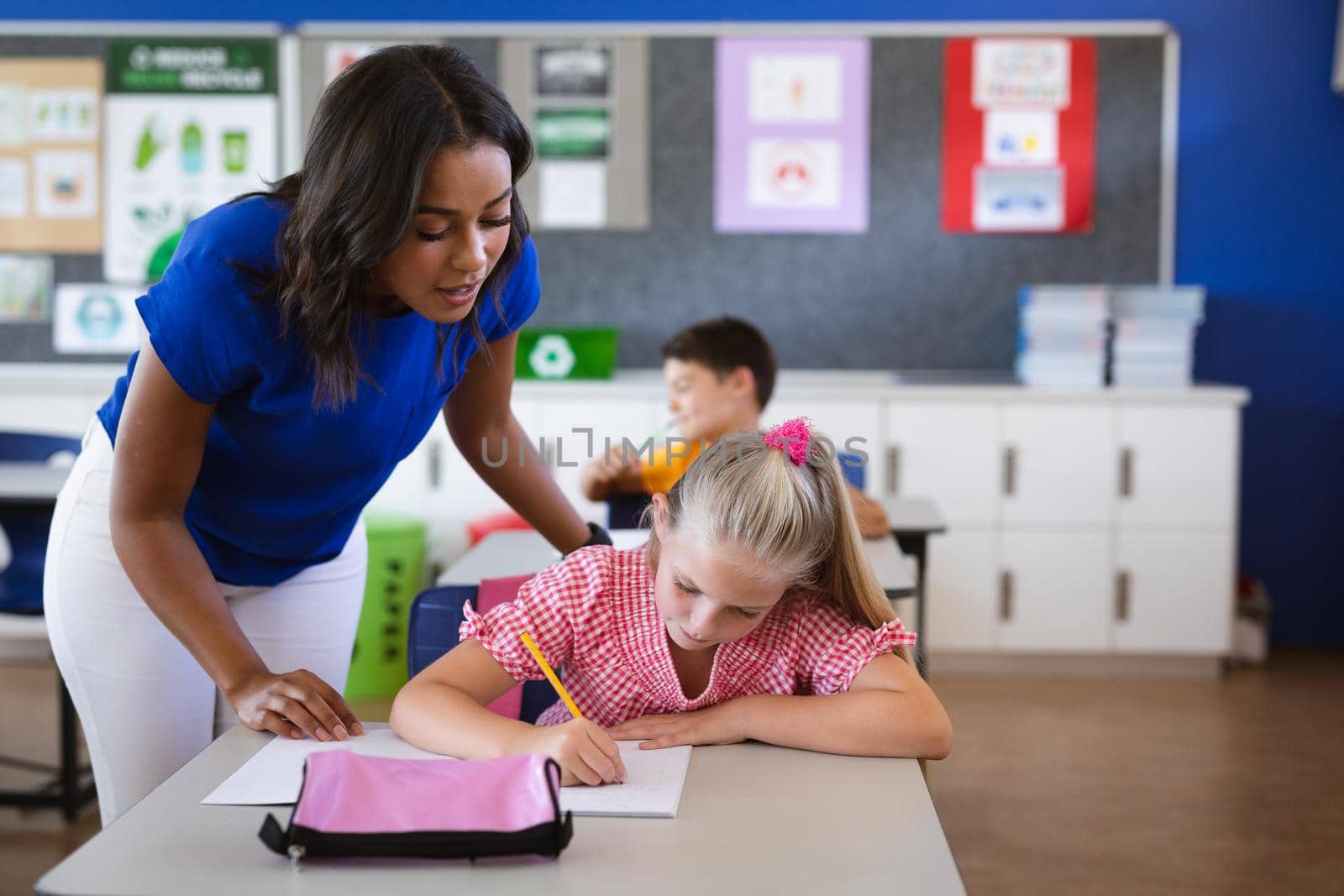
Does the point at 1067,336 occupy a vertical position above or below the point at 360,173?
below

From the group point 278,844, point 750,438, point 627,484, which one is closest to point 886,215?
point 627,484

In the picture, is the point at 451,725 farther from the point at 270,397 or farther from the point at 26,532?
the point at 26,532

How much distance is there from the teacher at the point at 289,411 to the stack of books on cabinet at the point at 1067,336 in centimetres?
262

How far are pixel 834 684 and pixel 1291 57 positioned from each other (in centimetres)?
345

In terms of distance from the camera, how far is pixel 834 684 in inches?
53.1

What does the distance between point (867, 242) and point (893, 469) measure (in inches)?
29.4

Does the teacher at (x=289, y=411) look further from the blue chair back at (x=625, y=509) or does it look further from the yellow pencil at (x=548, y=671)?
the blue chair back at (x=625, y=509)

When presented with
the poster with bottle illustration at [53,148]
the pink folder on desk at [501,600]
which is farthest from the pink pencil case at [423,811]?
the poster with bottle illustration at [53,148]

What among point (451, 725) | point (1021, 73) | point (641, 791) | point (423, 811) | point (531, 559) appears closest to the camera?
point (423, 811)

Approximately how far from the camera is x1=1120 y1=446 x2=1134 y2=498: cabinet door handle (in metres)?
3.81

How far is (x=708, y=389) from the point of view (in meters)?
2.85

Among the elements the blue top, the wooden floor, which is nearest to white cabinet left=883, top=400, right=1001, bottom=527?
the wooden floor

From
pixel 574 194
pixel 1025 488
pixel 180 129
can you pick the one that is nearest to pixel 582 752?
pixel 1025 488

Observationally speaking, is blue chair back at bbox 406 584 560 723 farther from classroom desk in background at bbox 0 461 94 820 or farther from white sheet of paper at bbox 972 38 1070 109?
white sheet of paper at bbox 972 38 1070 109
